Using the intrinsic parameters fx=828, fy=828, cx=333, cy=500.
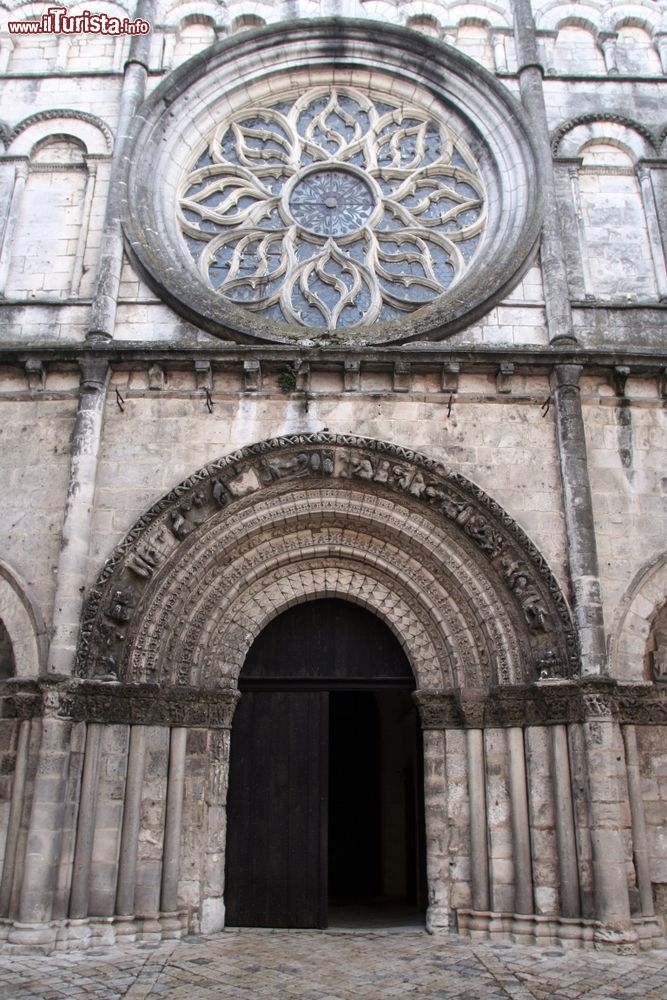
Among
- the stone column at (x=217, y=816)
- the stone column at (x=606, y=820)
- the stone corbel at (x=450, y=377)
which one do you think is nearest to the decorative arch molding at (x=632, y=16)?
the stone corbel at (x=450, y=377)

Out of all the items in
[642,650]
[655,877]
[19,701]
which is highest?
[642,650]

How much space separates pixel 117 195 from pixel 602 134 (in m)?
6.27

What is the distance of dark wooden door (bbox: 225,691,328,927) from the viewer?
8.10 metres

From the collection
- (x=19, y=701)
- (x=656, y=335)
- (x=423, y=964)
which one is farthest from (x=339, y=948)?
(x=656, y=335)

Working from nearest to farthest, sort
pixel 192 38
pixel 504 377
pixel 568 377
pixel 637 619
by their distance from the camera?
pixel 637 619 < pixel 568 377 < pixel 504 377 < pixel 192 38

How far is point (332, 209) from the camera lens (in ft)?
35.3

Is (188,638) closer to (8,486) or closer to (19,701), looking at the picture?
(19,701)

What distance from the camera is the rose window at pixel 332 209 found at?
33.2ft

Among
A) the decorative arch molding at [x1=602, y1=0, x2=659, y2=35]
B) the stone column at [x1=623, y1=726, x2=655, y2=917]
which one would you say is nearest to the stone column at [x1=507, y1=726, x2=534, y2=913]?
the stone column at [x1=623, y1=726, x2=655, y2=917]

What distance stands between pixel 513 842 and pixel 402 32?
10.2m

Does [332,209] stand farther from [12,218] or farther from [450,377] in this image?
[12,218]

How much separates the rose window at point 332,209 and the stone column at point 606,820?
16.7 ft

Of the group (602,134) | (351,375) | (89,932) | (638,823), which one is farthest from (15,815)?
(602,134)

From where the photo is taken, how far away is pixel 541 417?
893cm
